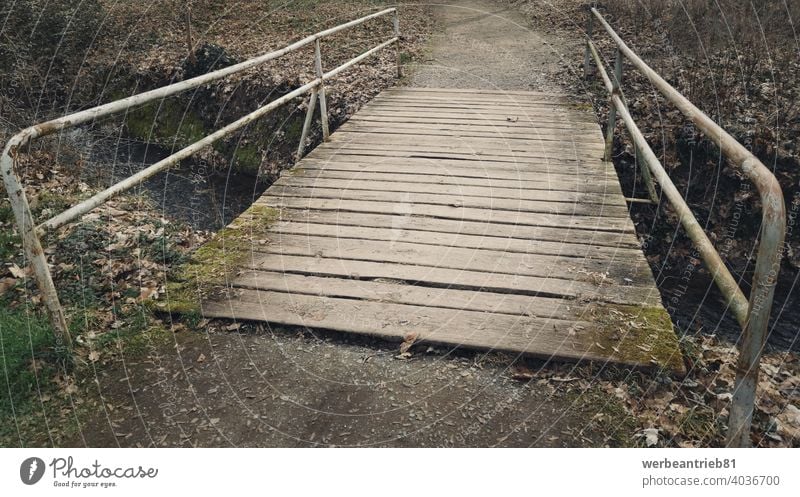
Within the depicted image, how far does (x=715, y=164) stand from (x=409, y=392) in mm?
6197

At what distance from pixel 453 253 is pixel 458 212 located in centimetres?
76

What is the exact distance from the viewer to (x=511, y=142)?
6.50m

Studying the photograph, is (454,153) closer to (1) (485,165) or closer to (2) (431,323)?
(1) (485,165)

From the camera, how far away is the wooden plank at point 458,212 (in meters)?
4.59

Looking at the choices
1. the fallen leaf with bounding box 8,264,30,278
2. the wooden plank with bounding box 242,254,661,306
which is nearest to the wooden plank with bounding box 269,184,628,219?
the wooden plank with bounding box 242,254,661,306

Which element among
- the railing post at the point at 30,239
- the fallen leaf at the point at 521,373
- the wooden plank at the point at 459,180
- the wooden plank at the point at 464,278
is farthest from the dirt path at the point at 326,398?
the wooden plank at the point at 459,180

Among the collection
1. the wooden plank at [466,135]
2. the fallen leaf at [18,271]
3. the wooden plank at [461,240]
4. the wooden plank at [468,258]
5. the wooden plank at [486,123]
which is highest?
the wooden plank at [486,123]

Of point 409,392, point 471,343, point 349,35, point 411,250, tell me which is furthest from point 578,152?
point 349,35

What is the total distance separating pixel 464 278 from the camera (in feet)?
12.6

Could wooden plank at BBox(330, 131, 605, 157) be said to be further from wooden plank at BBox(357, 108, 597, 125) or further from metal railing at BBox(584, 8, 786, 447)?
metal railing at BBox(584, 8, 786, 447)

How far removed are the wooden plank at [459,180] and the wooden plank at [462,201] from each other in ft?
0.88

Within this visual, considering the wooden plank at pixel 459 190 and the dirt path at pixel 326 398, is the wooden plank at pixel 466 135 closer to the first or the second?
the wooden plank at pixel 459 190

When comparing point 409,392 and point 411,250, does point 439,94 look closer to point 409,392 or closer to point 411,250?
point 411,250

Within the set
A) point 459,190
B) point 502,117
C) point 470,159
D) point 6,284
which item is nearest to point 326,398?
point 6,284
